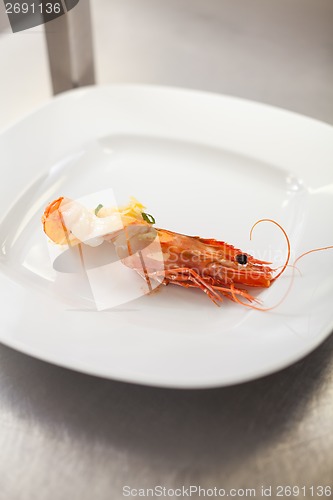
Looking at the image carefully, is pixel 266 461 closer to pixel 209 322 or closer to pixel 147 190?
pixel 209 322

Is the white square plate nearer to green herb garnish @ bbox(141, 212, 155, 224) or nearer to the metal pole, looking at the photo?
green herb garnish @ bbox(141, 212, 155, 224)

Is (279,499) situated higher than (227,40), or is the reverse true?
(227,40)

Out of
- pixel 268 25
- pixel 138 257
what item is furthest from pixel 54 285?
pixel 268 25

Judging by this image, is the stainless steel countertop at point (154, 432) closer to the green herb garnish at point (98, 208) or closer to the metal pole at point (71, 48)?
the green herb garnish at point (98, 208)

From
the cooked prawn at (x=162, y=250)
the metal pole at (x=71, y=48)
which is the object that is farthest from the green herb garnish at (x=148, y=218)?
the metal pole at (x=71, y=48)

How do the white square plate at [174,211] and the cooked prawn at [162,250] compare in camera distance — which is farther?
the cooked prawn at [162,250]

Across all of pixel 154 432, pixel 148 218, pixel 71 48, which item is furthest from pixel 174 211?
pixel 71 48

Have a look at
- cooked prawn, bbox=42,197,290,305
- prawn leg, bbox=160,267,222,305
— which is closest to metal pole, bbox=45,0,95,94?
cooked prawn, bbox=42,197,290,305
